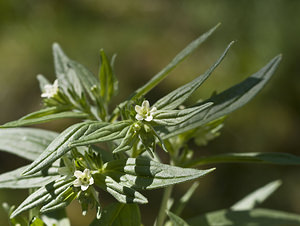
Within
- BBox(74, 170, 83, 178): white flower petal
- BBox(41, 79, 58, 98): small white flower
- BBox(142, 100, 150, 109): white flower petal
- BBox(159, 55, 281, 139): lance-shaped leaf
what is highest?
BBox(41, 79, 58, 98): small white flower

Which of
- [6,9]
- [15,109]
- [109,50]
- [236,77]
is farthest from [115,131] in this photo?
[6,9]

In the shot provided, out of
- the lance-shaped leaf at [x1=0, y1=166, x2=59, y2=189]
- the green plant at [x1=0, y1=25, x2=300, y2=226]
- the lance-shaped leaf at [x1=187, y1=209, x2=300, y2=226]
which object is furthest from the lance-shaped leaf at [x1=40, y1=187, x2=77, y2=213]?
the lance-shaped leaf at [x1=187, y1=209, x2=300, y2=226]

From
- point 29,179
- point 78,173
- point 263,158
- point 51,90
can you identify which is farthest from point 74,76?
point 263,158

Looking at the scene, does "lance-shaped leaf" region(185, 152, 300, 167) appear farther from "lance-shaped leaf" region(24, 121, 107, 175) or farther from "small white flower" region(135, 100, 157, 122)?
"lance-shaped leaf" region(24, 121, 107, 175)

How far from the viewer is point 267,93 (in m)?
6.50

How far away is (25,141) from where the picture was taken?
5.59 ft

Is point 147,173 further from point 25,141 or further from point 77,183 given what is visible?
point 25,141

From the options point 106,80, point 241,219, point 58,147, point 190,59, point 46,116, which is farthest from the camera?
point 190,59

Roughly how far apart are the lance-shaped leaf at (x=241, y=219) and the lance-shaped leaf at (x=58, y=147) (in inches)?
30.3

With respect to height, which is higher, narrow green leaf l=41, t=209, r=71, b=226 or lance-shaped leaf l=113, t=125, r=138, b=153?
lance-shaped leaf l=113, t=125, r=138, b=153

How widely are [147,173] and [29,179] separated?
46cm

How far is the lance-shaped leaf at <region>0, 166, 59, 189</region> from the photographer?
1.43 meters

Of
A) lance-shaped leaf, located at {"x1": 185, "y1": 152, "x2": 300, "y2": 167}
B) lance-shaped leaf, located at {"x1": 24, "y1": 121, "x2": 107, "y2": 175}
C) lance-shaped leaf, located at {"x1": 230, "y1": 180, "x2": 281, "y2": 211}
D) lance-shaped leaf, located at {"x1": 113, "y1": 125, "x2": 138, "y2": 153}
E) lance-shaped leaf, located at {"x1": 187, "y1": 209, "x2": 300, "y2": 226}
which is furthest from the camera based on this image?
lance-shaped leaf, located at {"x1": 230, "y1": 180, "x2": 281, "y2": 211}

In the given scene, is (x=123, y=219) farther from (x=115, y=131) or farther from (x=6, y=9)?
(x=6, y=9)
